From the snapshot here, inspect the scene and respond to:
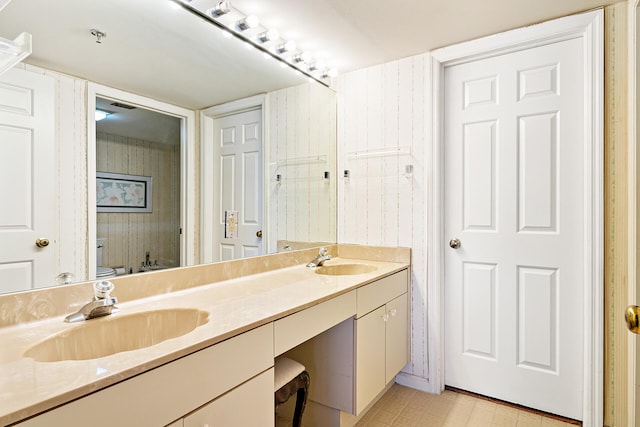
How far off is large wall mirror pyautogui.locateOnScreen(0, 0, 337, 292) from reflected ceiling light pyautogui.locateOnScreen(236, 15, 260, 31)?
0.09 m

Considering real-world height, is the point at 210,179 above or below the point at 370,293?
above

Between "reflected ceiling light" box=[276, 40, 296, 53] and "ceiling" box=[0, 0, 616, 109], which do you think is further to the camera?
"reflected ceiling light" box=[276, 40, 296, 53]

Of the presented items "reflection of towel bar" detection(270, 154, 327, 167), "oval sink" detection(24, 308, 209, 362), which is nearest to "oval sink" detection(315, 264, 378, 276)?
"reflection of towel bar" detection(270, 154, 327, 167)

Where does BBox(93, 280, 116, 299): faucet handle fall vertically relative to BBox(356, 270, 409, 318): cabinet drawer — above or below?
above

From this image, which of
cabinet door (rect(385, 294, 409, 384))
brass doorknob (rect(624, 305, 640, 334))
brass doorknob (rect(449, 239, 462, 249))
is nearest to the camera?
brass doorknob (rect(624, 305, 640, 334))

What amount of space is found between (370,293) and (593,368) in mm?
1206

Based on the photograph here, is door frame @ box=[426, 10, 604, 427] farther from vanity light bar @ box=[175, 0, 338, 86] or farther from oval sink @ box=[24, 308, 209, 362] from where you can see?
oval sink @ box=[24, 308, 209, 362]

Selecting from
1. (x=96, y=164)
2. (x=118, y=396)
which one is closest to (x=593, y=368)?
(x=118, y=396)

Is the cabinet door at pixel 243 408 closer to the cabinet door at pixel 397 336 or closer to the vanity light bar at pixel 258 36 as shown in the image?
the cabinet door at pixel 397 336

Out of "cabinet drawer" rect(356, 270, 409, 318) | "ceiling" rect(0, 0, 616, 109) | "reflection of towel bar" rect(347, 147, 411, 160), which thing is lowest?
"cabinet drawer" rect(356, 270, 409, 318)

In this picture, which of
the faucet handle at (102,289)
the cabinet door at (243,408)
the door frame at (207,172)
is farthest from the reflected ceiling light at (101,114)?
the cabinet door at (243,408)

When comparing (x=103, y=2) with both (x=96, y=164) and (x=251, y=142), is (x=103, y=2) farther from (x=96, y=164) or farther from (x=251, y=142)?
(x=251, y=142)

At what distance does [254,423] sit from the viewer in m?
1.04

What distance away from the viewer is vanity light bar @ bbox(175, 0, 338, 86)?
1.57 metres
